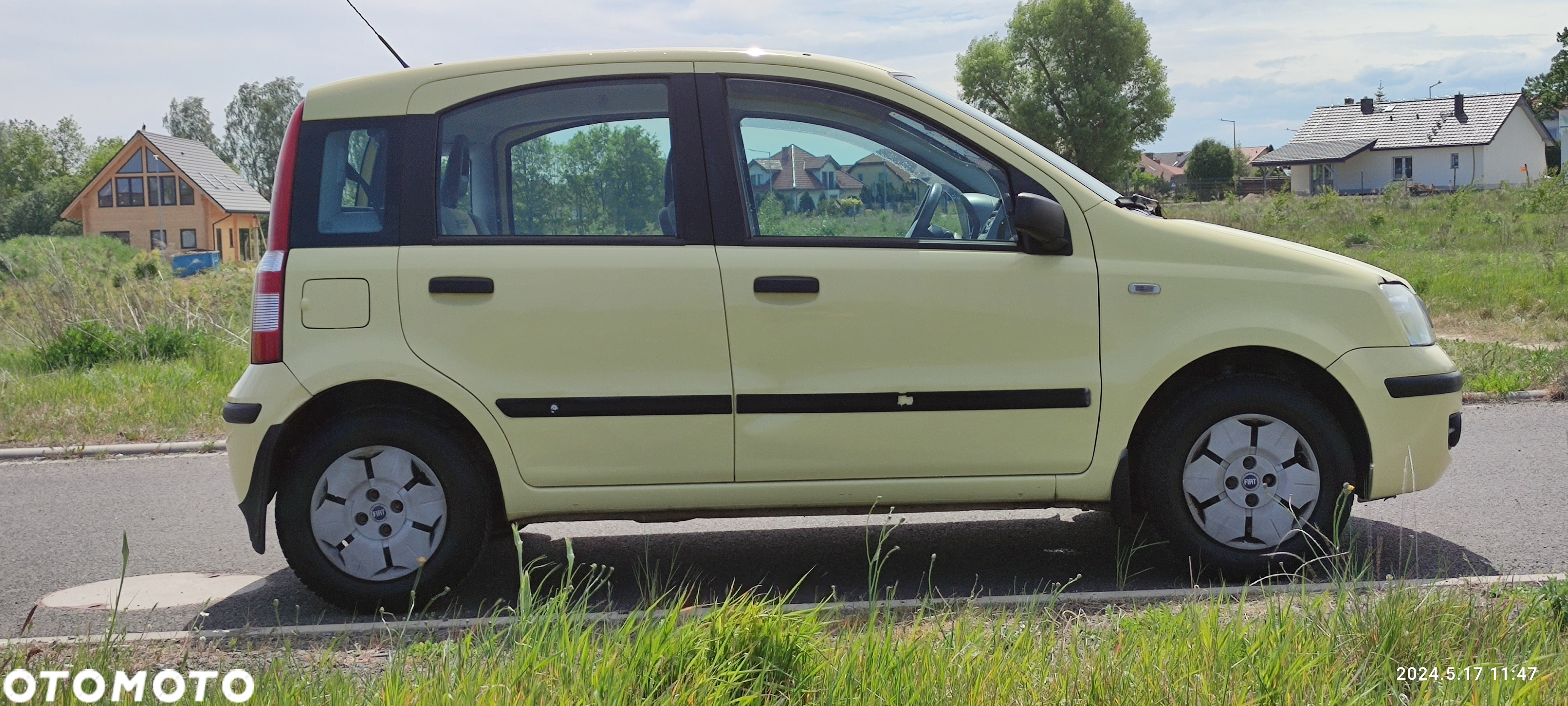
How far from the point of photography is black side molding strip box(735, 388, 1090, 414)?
4473 mm

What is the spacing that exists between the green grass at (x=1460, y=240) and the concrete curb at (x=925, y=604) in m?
9.00

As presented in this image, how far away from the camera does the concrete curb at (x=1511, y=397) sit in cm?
890

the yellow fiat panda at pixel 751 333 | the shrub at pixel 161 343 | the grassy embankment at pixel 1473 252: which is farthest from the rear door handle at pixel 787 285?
the shrub at pixel 161 343

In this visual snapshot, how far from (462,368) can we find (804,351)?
119 cm

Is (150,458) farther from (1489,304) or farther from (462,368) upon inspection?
(1489,304)

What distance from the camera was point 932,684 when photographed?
2951 millimetres

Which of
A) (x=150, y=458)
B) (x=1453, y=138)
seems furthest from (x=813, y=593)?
(x=1453, y=138)

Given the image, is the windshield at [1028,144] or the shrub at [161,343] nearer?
the windshield at [1028,144]

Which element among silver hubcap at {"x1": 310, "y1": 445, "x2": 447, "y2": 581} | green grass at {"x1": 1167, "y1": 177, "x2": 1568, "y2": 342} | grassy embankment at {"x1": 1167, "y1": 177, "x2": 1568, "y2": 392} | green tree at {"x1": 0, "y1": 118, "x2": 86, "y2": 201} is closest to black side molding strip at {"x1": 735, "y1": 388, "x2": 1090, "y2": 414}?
silver hubcap at {"x1": 310, "y1": 445, "x2": 447, "y2": 581}

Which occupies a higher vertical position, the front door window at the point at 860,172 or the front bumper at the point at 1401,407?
the front door window at the point at 860,172

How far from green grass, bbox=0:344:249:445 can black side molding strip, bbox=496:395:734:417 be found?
4968 mm

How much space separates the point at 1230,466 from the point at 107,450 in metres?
7.01

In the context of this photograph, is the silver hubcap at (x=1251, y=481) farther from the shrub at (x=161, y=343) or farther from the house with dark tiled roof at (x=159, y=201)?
the house with dark tiled roof at (x=159, y=201)

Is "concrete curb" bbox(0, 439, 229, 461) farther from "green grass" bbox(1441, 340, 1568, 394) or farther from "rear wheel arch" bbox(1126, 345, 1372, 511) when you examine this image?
"green grass" bbox(1441, 340, 1568, 394)
